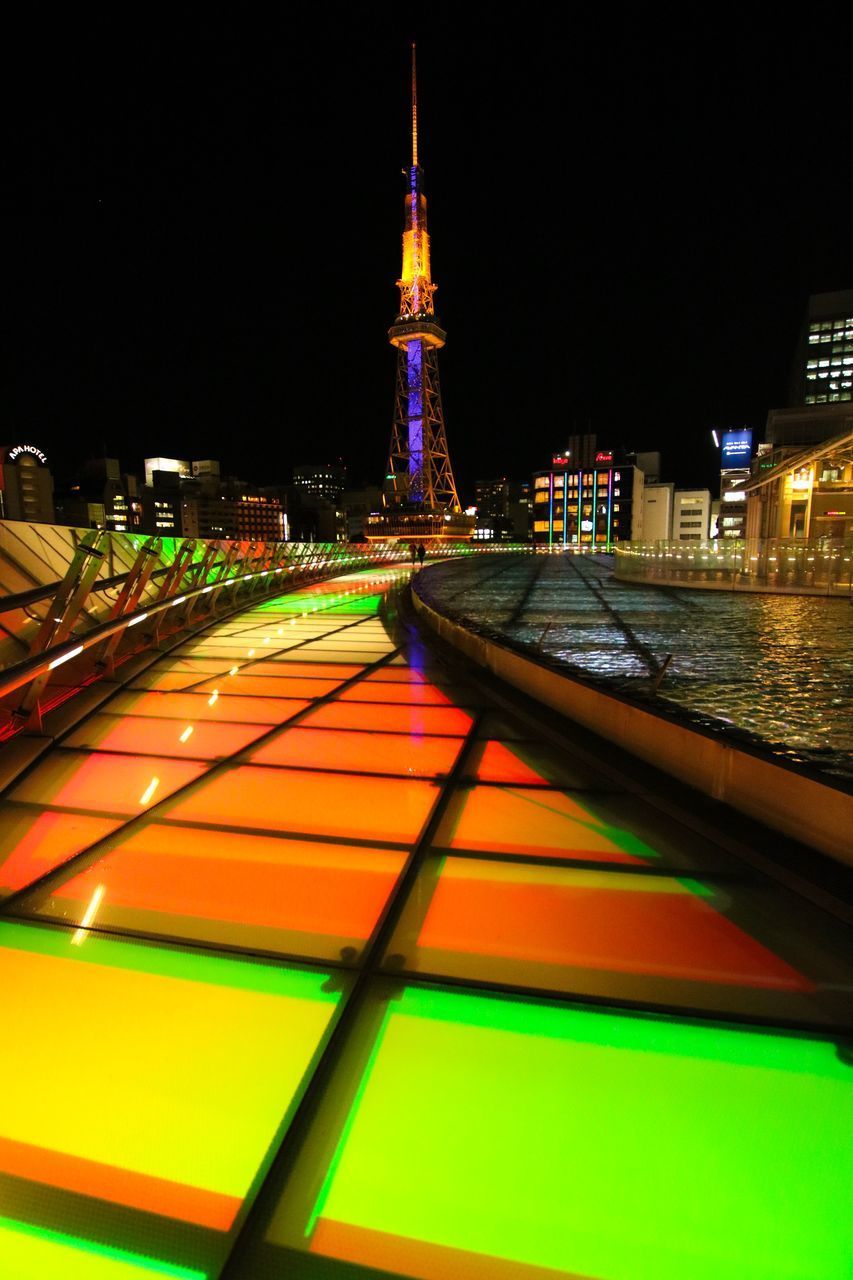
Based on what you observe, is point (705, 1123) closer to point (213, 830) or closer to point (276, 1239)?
point (276, 1239)

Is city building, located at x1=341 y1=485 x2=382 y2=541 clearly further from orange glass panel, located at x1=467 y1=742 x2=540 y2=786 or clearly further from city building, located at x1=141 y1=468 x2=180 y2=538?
orange glass panel, located at x1=467 y1=742 x2=540 y2=786

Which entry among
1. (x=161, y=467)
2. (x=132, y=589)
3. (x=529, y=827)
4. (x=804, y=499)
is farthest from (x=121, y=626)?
(x=161, y=467)

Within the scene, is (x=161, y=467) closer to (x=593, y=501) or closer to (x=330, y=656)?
(x=593, y=501)

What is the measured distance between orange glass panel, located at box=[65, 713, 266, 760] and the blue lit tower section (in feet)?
323

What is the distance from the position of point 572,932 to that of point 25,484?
228ft

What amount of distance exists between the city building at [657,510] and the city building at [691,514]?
0.96 metres

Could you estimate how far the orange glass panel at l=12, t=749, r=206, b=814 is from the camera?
3955 mm

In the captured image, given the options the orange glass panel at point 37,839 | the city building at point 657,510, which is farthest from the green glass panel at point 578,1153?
the city building at point 657,510

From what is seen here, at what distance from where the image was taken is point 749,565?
18469mm

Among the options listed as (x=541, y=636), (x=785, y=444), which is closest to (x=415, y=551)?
(x=785, y=444)

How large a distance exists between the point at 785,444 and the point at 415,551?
26.7 meters

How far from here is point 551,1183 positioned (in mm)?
1639

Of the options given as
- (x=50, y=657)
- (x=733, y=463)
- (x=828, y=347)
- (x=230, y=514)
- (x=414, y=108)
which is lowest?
(x=50, y=657)

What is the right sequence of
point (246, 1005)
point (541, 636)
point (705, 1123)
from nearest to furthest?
point (705, 1123)
point (246, 1005)
point (541, 636)
